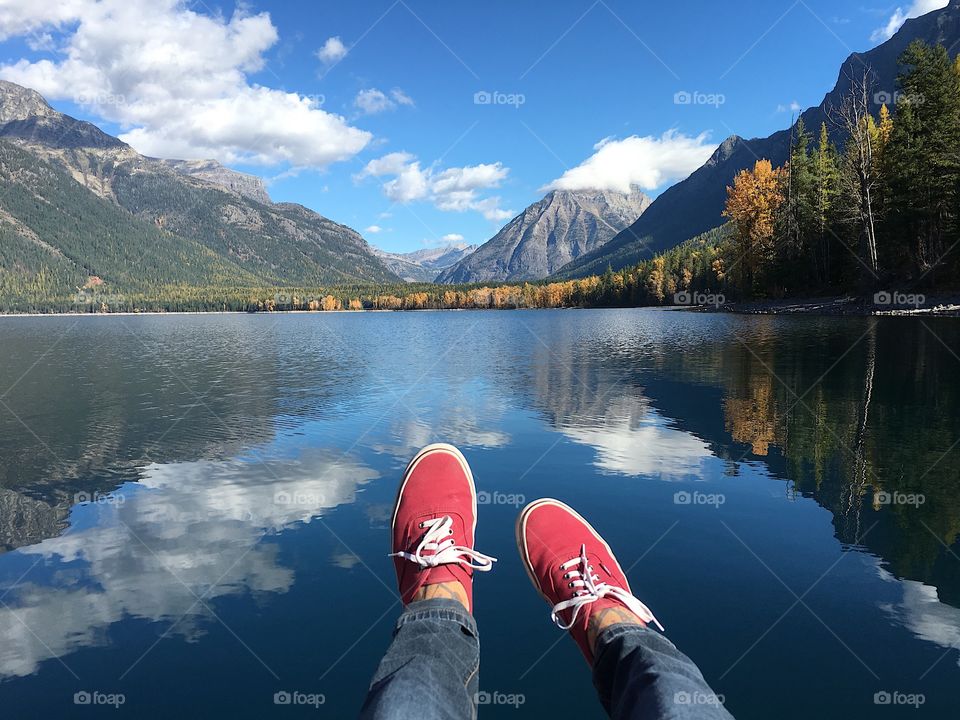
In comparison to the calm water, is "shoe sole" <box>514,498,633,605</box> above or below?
above

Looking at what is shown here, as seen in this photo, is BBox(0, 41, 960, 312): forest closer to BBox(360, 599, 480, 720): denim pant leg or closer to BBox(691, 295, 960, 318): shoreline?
BBox(691, 295, 960, 318): shoreline

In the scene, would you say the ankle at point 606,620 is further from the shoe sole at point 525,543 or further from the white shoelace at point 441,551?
the white shoelace at point 441,551

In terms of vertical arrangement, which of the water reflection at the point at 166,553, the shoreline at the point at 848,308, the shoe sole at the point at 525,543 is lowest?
the water reflection at the point at 166,553

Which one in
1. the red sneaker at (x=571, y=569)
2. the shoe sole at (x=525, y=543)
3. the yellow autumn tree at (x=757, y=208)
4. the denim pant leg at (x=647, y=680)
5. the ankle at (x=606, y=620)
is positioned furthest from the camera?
the yellow autumn tree at (x=757, y=208)

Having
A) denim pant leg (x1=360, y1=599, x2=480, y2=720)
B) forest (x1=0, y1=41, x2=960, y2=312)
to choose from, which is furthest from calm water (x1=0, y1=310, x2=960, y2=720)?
forest (x1=0, y1=41, x2=960, y2=312)

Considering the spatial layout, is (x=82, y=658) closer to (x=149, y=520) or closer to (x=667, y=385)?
(x=149, y=520)

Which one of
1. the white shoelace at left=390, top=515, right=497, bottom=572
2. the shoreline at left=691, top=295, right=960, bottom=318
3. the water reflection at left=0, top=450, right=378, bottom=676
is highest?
the shoreline at left=691, top=295, right=960, bottom=318

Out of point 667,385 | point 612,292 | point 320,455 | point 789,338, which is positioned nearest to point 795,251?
point 789,338

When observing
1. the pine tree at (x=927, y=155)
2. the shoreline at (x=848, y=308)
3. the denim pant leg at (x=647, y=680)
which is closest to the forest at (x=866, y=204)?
the pine tree at (x=927, y=155)
